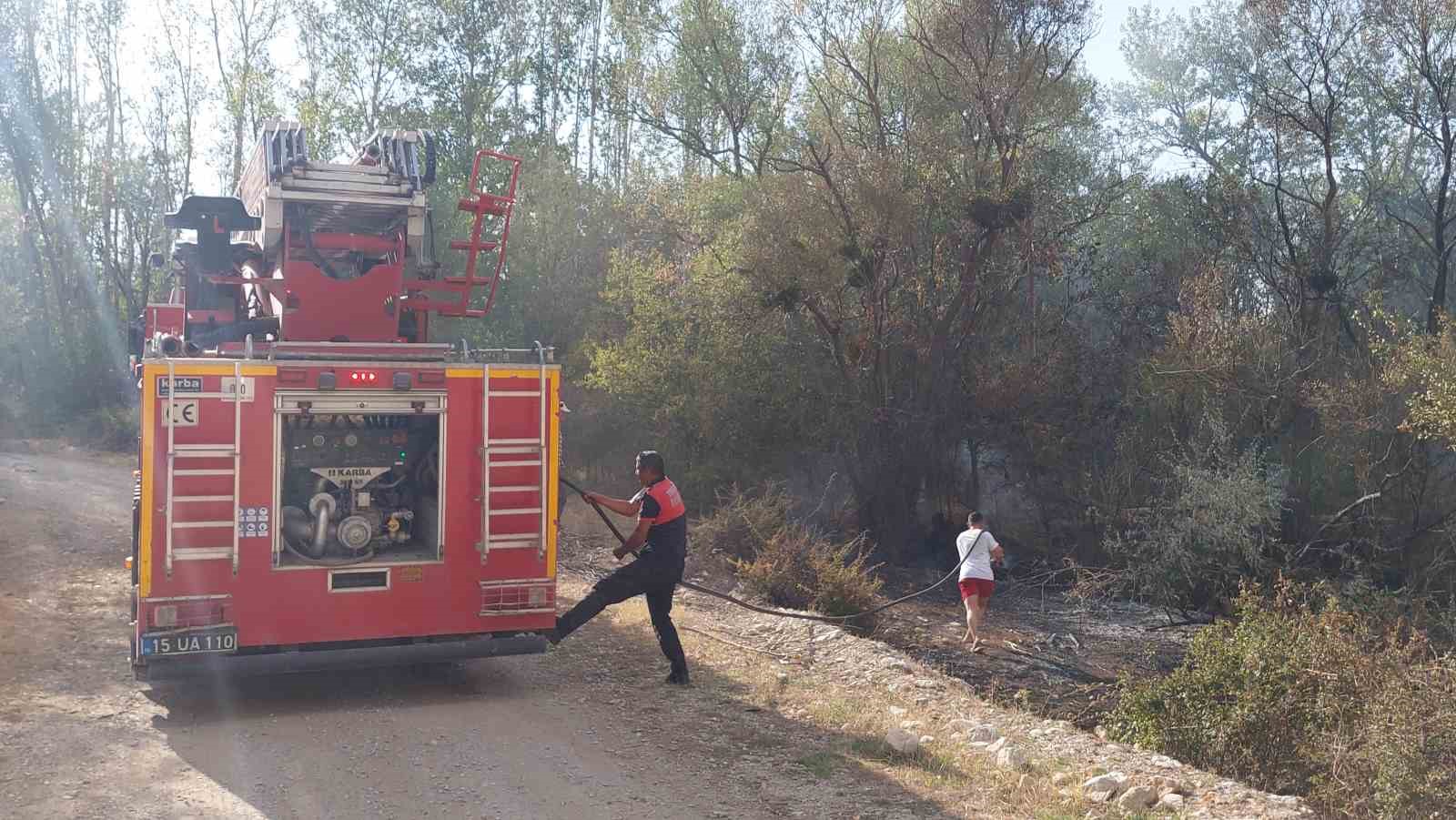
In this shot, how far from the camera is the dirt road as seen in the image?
6.34 metres

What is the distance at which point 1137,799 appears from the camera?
21.6 feet

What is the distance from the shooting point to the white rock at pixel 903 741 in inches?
296

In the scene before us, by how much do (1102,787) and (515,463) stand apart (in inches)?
172

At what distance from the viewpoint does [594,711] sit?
833 centimetres

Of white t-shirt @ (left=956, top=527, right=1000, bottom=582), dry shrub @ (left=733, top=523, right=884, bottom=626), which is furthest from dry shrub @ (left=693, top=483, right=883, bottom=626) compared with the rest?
white t-shirt @ (left=956, top=527, right=1000, bottom=582)

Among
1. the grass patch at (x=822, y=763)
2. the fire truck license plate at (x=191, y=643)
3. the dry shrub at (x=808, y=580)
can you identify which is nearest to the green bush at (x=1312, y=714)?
the grass patch at (x=822, y=763)

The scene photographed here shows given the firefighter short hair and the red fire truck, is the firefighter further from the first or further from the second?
the red fire truck

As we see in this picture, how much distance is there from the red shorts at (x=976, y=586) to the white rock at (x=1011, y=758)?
543 centimetres

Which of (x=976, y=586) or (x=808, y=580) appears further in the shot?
(x=808, y=580)

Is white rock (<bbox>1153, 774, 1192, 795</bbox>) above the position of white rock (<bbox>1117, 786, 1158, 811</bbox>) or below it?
below

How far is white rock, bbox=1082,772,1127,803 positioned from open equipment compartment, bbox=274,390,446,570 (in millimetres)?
4512

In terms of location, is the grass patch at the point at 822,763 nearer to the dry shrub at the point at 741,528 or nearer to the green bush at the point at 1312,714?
the green bush at the point at 1312,714

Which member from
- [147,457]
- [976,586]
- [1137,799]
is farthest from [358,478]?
[976,586]

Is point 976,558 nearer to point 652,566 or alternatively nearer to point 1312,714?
point 1312,714
